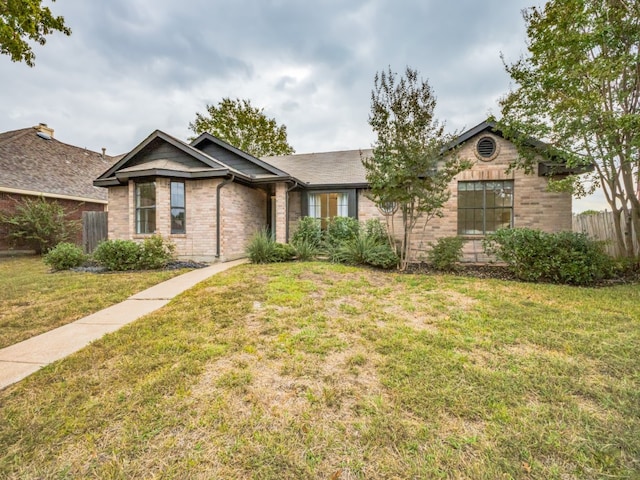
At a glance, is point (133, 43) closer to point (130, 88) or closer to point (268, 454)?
point (130, 88)

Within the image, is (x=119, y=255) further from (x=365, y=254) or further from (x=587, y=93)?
(x=587, y=93)

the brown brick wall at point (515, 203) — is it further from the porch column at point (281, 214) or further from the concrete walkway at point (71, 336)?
the concrete walkway at point (71, 336)

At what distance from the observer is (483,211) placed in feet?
32.7

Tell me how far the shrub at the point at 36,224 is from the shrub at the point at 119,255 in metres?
8.17

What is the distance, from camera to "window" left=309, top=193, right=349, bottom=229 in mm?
11711

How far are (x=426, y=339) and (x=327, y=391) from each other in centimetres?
160

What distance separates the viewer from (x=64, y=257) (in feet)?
29.1

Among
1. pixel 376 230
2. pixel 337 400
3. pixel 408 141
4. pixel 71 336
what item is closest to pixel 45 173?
pixel 71 336

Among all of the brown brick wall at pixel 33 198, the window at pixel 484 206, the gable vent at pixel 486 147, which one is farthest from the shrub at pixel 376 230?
the brown brick wall at pixel 33 198

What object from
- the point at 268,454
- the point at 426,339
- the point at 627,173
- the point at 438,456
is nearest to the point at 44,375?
the point at 268,454

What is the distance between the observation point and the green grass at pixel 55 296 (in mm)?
4324

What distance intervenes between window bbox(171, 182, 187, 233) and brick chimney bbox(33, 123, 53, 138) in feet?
51.3

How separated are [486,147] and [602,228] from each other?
179 inches

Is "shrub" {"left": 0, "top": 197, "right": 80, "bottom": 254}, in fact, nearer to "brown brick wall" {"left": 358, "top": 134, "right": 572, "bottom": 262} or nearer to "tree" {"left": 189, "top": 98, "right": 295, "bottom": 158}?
"tree" {"left": 189, "top": 98, "right": 295, "bottom": 158}
